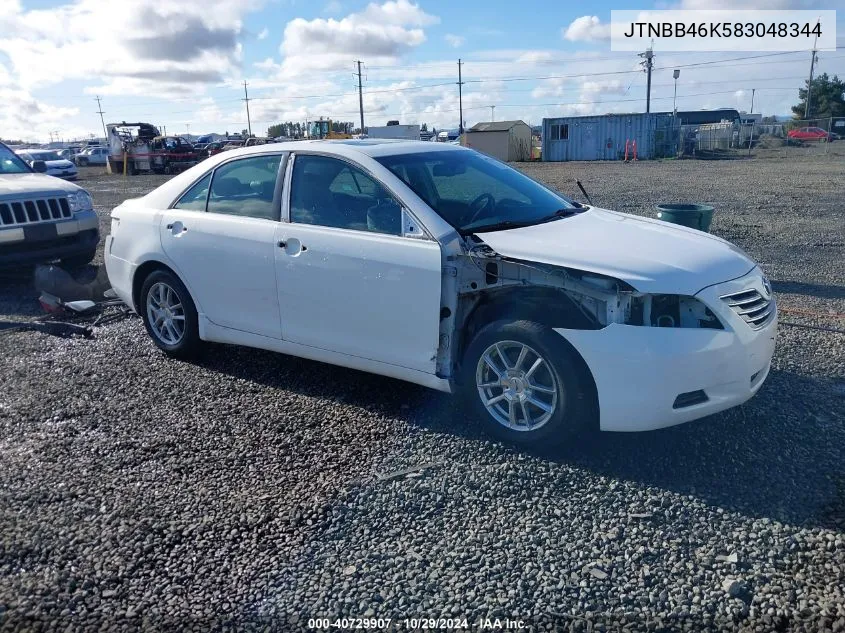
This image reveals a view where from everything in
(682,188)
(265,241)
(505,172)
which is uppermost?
(505,172)

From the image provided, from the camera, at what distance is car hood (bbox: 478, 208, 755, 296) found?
3740 mm

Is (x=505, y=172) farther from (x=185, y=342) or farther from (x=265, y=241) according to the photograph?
(x=185, y=342)

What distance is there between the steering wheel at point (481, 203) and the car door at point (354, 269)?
1.59 ft

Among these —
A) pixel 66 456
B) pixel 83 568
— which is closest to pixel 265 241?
pixel 66 456

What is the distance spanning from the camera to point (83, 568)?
3.19 meters

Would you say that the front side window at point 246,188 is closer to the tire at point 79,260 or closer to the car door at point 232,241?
the car door at point 232,241

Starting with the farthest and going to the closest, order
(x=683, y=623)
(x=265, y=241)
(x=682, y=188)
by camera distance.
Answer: (x=682, y=188) < (x=265, y=241) < (x=683, y=623)

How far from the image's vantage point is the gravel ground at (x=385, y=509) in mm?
2875

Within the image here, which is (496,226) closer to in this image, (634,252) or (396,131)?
(634,252)

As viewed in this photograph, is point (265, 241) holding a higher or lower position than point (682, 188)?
higher

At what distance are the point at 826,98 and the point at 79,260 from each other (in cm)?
7574

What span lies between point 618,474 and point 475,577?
117 centimetres

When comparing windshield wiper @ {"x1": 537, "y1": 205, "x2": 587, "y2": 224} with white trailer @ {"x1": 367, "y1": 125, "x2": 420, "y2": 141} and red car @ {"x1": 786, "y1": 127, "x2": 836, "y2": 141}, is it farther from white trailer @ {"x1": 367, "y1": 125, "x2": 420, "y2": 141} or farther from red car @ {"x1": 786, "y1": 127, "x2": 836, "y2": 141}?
red car @ {"x1": 786, "y1": 127, "x2": 836, "y2": 141}

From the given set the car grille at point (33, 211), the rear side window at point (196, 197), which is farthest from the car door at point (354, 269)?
the car grille at point (33, 211)
